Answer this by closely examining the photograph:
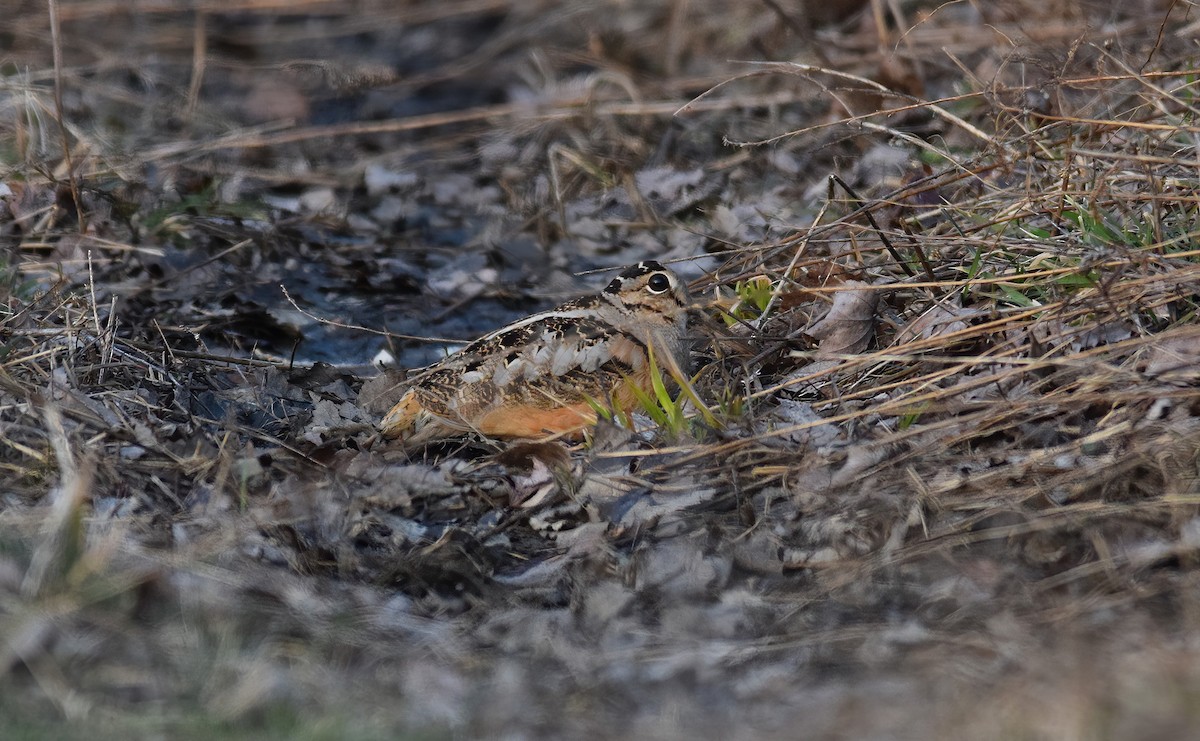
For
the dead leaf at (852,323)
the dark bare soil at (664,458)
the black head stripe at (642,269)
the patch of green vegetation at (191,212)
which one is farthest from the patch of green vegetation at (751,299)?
the patch of green vegetation at (191,212)

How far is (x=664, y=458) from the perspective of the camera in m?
4.21

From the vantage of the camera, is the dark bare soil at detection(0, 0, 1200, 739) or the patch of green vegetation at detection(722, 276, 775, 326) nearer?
the dark bare soil at detection(0, 0, 1200, 739)

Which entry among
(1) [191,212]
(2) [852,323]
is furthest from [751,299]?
(1) [191,212]

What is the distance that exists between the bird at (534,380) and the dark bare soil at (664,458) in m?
0.16

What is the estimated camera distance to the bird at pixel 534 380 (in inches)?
185

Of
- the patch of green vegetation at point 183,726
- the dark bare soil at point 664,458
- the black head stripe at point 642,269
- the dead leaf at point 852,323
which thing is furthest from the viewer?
the black head stripe at point 642,269

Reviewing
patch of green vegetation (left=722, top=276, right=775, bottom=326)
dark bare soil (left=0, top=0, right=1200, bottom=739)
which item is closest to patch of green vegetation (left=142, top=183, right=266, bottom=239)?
dark bare soil (left=0, top=0, right=1200, bottom=739)

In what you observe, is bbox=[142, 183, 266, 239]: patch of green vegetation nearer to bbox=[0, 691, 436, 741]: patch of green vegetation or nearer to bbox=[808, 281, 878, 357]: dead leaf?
bbox=[808, 281, 878, 357]: dead leaf

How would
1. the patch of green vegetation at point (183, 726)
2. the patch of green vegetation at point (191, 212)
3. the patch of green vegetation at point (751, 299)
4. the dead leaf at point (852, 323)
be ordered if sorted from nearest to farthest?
1. the patch of green vegetation at point (183, 726)
2. the dead leaf at point (852, 323)
3. the patch of green vegetation at point (751, 299)
4. the patch of green vegetation at point (191, 212)

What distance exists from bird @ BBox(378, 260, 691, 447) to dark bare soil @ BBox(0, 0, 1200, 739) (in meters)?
0.16

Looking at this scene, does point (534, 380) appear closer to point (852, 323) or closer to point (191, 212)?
point (852, 323)

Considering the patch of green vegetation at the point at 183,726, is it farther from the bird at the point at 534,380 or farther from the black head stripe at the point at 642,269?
the black head stripe at the point at 642,269

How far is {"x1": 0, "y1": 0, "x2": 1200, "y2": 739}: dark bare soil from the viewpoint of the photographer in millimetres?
3043

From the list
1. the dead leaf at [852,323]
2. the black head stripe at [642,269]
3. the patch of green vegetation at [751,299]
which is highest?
the black head stripe at [642,269]
